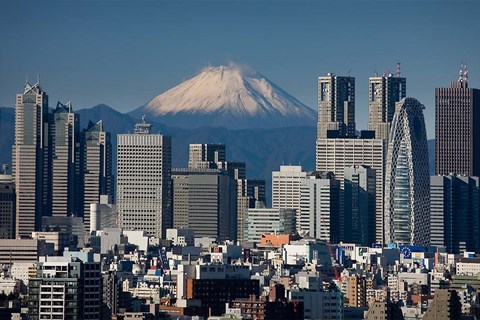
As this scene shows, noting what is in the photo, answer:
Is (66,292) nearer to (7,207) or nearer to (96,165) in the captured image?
(7,207)

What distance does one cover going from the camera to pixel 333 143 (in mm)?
184375

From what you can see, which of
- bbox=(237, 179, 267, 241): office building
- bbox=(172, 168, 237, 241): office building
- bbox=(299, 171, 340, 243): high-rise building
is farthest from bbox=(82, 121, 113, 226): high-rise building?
bbox=(299, 171, 340, 243): high-rise building

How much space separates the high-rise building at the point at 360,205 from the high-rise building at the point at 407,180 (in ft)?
16.0

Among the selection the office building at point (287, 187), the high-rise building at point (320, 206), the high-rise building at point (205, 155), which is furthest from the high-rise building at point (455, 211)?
the high-rise building at point (205, 155)

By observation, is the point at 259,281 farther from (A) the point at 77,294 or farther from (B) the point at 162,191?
(B) the point at 162,191

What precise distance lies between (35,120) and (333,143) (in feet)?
76.1

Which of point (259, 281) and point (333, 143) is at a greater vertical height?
point (333, 143)

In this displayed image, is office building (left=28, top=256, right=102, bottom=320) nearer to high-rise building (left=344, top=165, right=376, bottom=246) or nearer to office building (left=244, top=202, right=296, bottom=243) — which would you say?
office building (left=244, top=202, right=296, bottom=243)

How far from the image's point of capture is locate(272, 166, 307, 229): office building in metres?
177

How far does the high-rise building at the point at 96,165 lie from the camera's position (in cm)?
17750

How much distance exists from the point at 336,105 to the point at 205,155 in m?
10.9

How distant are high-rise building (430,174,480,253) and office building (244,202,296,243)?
996 centimetres

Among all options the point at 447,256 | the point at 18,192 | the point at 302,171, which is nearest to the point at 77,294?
the point at 447,256

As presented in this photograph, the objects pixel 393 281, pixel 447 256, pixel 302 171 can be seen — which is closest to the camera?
pixel 393 281
